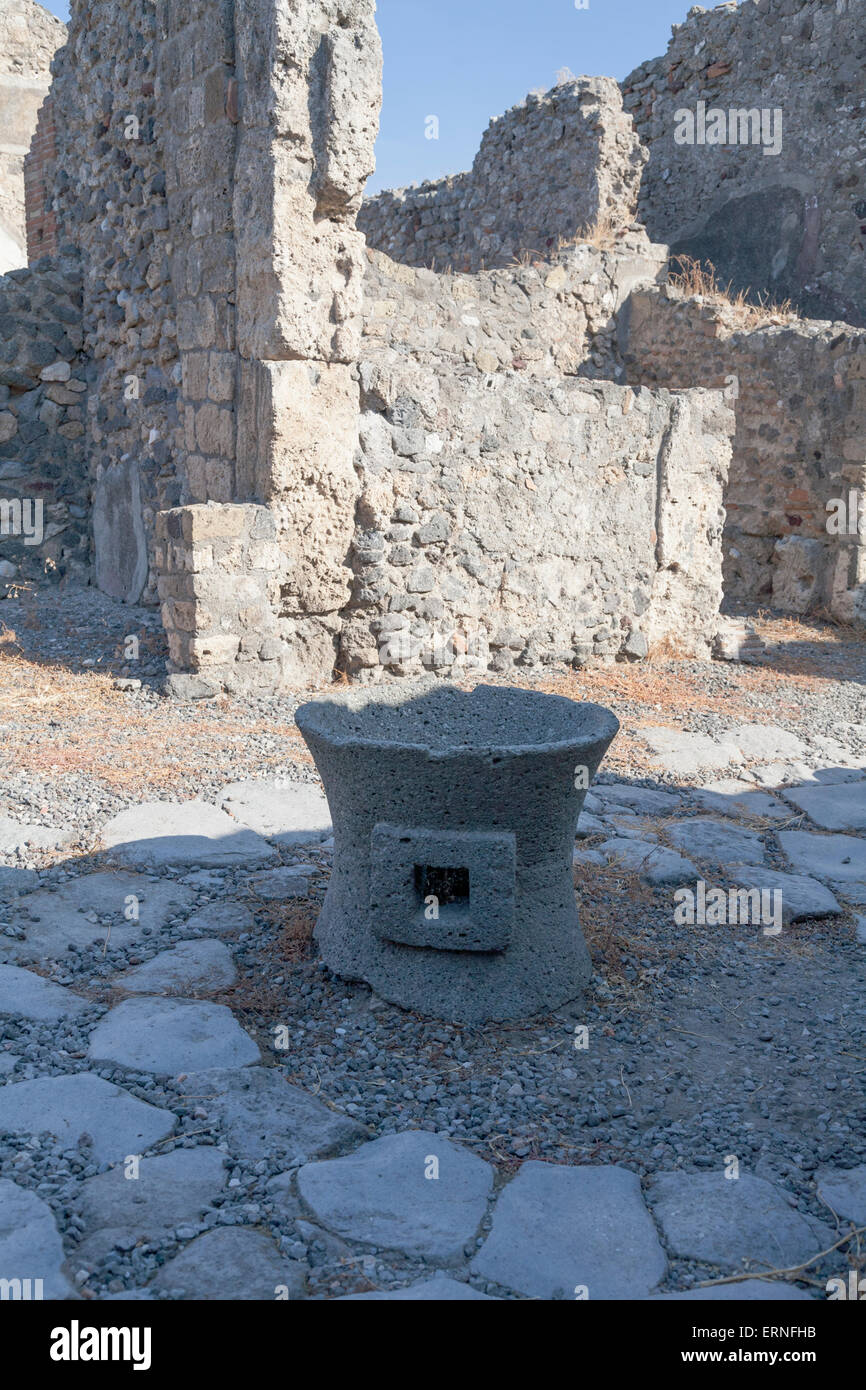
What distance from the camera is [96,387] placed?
8016 mm

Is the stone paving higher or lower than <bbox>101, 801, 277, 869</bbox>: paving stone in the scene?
lower

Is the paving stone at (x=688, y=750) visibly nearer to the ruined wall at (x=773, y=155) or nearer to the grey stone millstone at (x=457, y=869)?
the grey stone millstone at (x=457, y=869)

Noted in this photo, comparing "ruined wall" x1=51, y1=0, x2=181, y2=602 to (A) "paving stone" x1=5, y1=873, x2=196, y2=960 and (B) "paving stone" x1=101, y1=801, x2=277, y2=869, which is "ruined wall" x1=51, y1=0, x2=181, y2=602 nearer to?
(B) "paving stone" x1=101, y1=801, x2=277, y2=869

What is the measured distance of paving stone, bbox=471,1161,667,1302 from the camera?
6.24 feet

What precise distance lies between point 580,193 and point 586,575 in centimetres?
504

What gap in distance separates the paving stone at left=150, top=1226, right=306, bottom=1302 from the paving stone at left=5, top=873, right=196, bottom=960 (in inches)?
52.3

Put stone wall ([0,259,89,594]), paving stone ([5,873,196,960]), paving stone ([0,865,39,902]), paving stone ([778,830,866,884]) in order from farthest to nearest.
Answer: stone wall ([0,259,89,594]), paving stone ([778,830,866,884]), paving stone ([0,865,39,902]), paving stone ([5,873,196,960])

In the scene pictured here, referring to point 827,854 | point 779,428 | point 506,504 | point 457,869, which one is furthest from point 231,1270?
point 779,428

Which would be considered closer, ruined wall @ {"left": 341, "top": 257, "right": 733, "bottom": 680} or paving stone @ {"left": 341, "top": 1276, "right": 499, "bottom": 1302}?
paving stone @ {"left": 341, "top": 1276, "right": 499, "bottom": 1302}

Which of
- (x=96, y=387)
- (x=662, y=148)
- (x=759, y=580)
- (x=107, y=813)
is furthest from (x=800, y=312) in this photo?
(x=107, y=813)

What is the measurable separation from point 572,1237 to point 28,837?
2563 mm

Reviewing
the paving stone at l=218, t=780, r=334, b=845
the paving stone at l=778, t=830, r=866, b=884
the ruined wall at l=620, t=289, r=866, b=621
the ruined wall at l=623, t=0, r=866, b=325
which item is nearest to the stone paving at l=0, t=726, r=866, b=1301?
the paving stone at l=218, t=780, r=334, b=845

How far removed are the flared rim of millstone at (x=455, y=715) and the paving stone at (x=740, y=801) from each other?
5.20 ft
